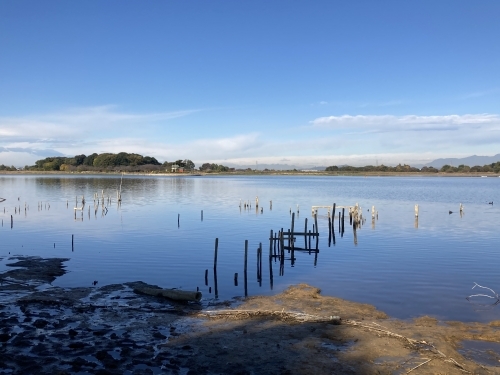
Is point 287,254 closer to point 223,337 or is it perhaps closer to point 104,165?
point 223,337

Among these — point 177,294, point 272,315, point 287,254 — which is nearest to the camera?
point 272,315

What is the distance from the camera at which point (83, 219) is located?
121 feet

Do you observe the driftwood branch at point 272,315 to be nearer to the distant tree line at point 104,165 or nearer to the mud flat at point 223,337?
the mud flat at point 223,337

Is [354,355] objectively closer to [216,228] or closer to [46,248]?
[46,248]

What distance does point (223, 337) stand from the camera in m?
10.4

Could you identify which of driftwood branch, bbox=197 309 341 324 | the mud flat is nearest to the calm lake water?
the mud flat

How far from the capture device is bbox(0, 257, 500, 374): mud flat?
28.7 ft

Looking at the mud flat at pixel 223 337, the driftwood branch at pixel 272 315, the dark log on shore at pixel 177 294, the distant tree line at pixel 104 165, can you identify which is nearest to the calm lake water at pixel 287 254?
the dark log on shore at pixel 177 294

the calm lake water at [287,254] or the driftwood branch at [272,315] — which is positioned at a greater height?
the driftwood branch at [272,315]

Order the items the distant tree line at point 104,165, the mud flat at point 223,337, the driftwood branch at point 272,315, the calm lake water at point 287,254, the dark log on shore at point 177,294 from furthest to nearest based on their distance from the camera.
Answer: the distant tree line at point 104,165
the calm lake water at point 287,254
the dark log on shore at point 177,294
the driftwood branch at point 272,315
the mud flat at point 223,337

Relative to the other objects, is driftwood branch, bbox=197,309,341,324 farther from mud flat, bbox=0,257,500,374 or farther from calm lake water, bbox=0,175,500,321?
calm lake water, bbox=0,175,500,321

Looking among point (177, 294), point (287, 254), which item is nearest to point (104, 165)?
point (287, 254)

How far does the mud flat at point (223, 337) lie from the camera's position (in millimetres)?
8734

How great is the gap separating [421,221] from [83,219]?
92.6ft
